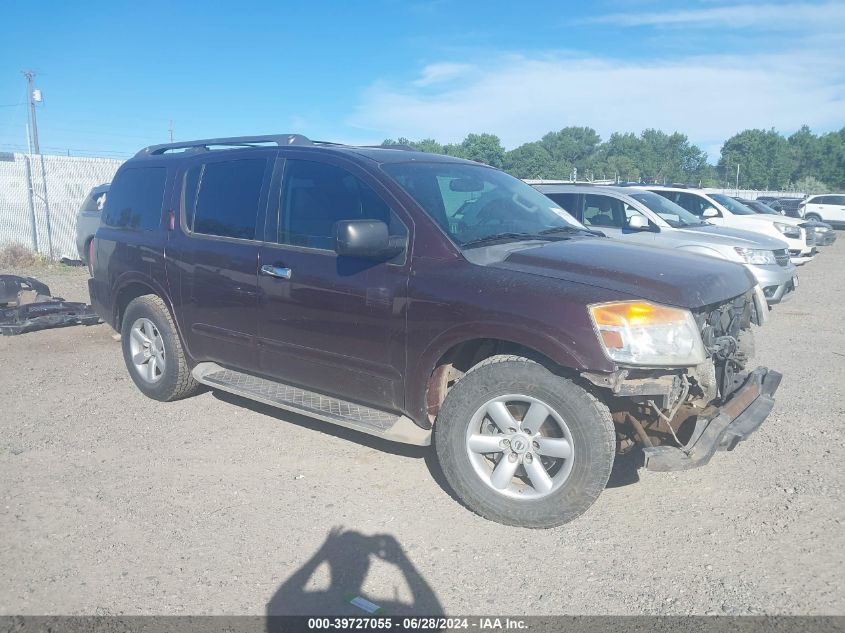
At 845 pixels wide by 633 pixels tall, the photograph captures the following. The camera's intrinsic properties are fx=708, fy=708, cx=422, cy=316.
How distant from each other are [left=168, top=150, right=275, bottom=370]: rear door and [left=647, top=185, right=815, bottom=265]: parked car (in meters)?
10.4

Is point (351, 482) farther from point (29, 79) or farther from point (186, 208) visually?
point (29, 79)

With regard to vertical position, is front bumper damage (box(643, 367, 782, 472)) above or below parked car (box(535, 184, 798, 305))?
below

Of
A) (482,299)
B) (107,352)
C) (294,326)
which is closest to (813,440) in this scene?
(482,299)

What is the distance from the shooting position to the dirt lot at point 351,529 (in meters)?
3.14

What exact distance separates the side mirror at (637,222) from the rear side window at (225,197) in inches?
229

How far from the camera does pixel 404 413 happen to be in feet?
13.7

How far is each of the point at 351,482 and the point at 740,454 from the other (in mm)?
2576

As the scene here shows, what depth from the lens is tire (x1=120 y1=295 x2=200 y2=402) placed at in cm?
554

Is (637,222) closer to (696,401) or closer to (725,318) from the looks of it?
(725,318)

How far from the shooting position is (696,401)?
12.6 feet

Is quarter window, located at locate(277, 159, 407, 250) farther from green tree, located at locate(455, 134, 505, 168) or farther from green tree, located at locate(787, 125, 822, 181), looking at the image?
green tree, located at locate(787, 125, 822, 181)

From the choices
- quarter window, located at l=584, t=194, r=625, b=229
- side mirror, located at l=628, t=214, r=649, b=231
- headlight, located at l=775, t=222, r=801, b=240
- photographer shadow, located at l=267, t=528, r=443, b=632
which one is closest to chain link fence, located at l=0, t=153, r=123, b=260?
quarter window, located at l=584, t=194, r=625, b=229

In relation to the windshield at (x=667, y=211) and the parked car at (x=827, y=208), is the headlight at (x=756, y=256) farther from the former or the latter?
the parked car at (x=827, y=208)

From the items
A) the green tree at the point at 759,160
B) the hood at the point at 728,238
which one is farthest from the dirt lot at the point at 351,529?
the green tree at the point at 759,160
